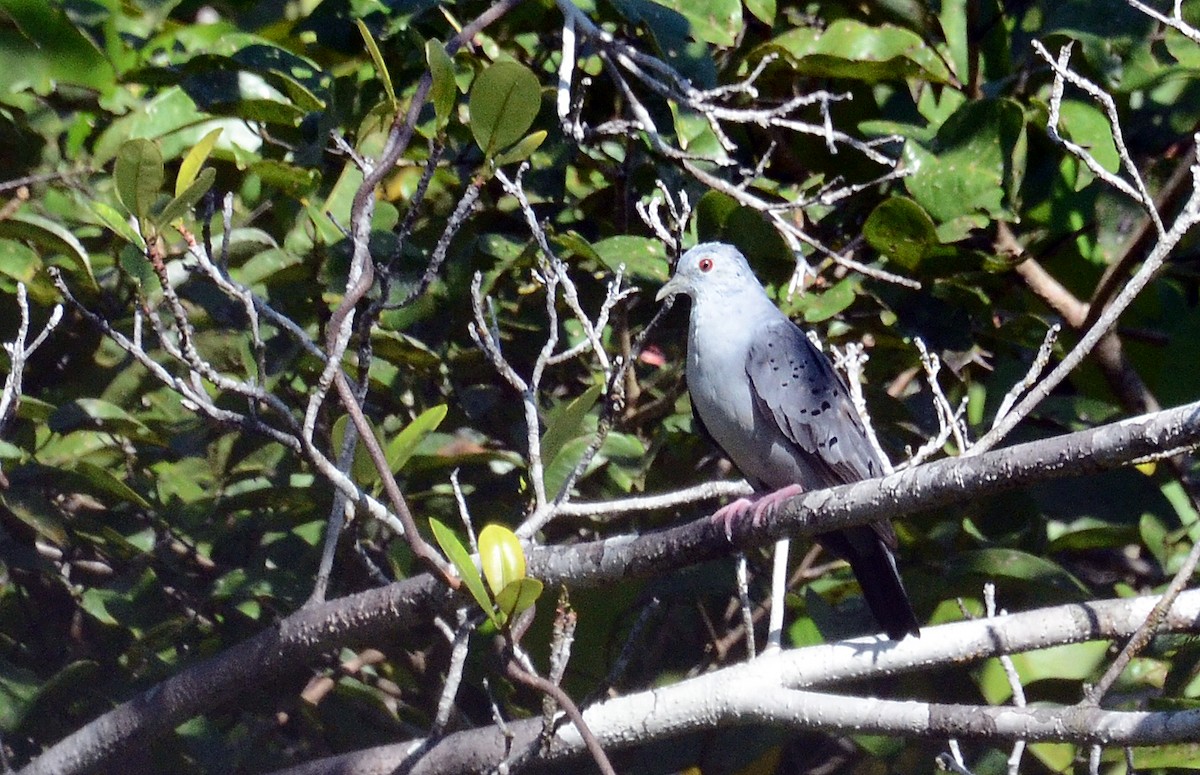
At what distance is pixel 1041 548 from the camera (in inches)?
137

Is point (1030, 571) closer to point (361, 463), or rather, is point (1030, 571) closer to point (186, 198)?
point (361, 463)

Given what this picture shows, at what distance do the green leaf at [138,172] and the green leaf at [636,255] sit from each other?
126 centimetres

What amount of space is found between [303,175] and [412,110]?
938mm

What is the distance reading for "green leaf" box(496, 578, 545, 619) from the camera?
2.29 metres

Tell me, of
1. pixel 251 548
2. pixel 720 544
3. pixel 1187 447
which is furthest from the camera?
pixel 251 548

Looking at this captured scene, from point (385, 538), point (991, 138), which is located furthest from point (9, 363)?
point (991, 138)

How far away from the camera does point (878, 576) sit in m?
3.26

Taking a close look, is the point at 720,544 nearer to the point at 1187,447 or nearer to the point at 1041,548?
the point at 1187,447

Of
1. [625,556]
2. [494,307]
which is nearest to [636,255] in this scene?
Result: [494,307]

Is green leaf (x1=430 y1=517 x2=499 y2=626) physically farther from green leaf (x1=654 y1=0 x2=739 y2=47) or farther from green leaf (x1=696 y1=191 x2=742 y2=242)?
green leaf (x1=654 y1=0 x2=739 y2=47)

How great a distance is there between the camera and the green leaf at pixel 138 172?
7.59 ft

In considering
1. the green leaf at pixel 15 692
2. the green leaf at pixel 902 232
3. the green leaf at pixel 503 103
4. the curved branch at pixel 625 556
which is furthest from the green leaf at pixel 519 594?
the green leaf at pixel 15 692

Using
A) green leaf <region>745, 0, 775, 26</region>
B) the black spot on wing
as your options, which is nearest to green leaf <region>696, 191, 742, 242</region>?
the black spot on wing

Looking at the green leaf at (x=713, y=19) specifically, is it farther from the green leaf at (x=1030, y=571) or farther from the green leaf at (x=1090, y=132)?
the green leaf at (x=1030, y=571)
